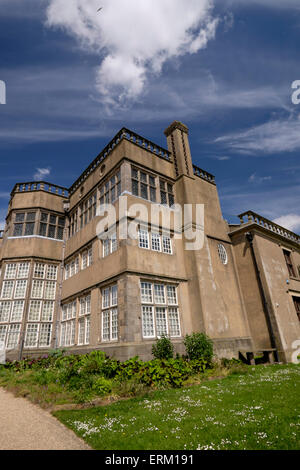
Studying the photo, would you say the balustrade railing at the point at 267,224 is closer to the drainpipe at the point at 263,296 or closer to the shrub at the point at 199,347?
the drainpipe at the point at 263,296

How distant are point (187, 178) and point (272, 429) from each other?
47.3 ft

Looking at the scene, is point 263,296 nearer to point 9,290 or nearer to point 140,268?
point 140,268

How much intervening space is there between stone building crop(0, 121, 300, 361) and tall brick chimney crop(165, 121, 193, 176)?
0.28 feet

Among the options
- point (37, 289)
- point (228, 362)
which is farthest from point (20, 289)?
point (228, 362)

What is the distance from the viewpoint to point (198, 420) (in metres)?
5.39

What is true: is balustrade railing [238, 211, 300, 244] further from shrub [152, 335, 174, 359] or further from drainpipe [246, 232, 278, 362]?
shrub [152, 335, 174, 359]

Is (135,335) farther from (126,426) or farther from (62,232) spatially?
(62,232)

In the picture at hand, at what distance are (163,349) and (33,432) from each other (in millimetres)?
6599

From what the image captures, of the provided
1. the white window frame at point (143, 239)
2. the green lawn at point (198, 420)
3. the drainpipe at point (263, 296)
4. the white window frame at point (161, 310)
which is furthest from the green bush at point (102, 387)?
the drainpipe at point (263, 296)

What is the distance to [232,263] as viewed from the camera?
57.8 ft

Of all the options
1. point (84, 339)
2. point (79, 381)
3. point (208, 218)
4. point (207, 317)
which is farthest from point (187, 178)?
point (79, 381)

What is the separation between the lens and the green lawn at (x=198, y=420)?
14.3ft

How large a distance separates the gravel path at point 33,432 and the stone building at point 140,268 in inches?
184
